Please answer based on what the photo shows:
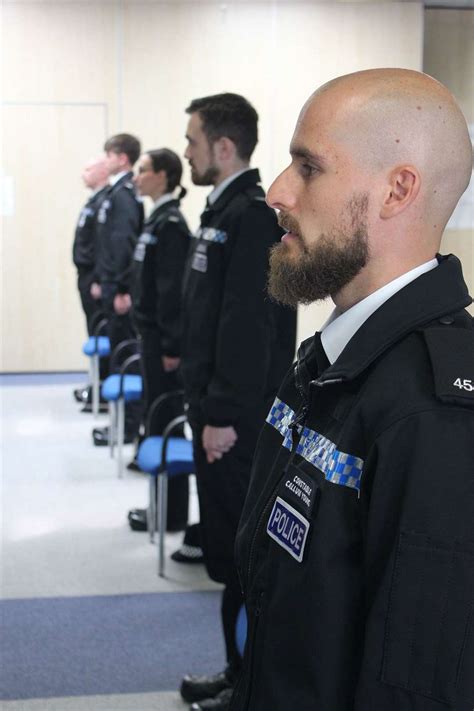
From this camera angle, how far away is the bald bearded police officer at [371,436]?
3.28 feet

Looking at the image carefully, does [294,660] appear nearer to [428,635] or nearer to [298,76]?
[428,635]

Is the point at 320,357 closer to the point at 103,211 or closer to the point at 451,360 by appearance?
the point at 451,360

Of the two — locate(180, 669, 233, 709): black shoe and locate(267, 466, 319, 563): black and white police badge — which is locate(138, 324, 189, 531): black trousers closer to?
locate(180, 669, 233, 709): black shoe

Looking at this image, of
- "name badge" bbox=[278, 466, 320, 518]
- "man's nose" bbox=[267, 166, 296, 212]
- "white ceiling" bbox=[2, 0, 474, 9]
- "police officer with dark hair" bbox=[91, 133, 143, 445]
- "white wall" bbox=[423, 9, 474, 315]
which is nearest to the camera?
"name badge" bbox=[278, 466, 320, 518]

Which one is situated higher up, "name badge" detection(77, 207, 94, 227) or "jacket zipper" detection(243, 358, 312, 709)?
"name badge" detection(77, 207, 94, 227)

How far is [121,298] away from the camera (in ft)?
19.6

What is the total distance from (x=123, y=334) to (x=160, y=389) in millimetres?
1581

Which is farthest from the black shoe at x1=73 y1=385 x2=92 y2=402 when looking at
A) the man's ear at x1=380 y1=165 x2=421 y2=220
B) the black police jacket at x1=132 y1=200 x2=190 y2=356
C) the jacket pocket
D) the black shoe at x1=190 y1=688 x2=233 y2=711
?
the jacket pocket

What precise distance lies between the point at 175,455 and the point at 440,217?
8.67 ft

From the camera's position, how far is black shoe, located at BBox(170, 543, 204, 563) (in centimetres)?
402

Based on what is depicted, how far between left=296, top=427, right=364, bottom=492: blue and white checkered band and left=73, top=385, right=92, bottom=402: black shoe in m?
6.14

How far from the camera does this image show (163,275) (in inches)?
167

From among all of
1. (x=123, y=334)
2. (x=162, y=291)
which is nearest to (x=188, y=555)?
(x=162, y=291)

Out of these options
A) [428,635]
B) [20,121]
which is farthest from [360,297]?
[20,121]
